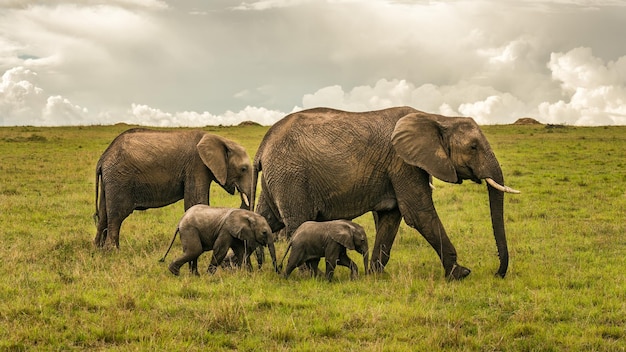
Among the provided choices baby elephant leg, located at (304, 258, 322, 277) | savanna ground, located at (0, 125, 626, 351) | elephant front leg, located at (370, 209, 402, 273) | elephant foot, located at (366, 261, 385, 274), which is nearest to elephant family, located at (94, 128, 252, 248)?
savanna ground, located at (0, 125, 626, 351)

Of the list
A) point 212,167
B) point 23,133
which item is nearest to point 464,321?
point 212,167

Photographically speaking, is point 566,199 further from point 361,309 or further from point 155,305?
point 155,305

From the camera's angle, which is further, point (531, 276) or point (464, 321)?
point (531, 276)

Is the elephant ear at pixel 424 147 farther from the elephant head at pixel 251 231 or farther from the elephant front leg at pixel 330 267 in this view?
the elephant head at pixel 251 231

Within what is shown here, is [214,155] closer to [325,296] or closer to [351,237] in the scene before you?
[351,237]

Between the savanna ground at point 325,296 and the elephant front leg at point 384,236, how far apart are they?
383 mm

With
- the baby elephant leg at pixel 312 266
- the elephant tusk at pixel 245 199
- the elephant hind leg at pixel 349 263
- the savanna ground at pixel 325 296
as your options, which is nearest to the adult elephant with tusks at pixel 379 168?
the elephant hind leg at pixel 349 263

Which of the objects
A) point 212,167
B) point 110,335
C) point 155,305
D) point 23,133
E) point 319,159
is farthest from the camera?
point 23,133

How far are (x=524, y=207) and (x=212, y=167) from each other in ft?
33.9

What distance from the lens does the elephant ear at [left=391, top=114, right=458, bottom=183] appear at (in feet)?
33.6

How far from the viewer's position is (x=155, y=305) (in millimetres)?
8555

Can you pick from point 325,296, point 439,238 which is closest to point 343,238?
point 325,296

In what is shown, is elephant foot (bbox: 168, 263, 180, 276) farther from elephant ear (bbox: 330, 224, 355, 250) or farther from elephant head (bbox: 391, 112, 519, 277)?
elephant head (bbox: 391, 112, 519, 277)

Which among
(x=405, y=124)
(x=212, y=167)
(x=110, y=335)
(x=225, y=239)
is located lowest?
(x=110, y=335)
